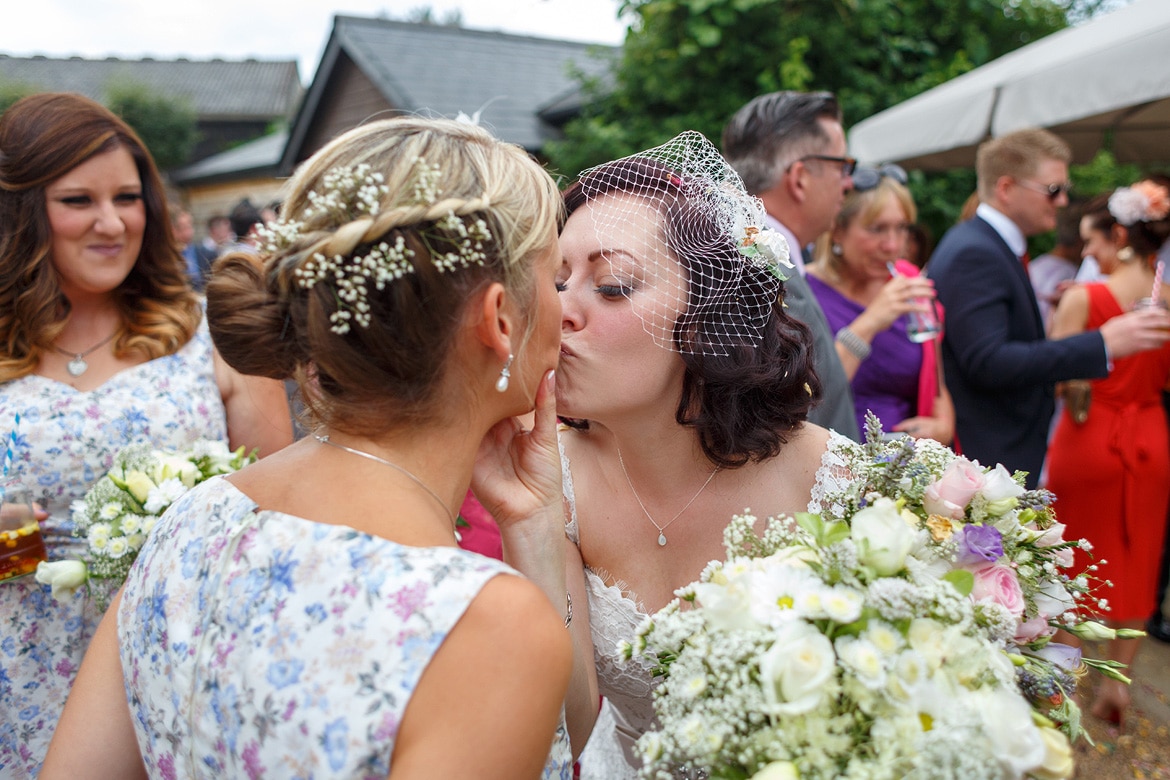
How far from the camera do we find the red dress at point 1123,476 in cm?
446

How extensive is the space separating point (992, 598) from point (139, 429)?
8.32 ft

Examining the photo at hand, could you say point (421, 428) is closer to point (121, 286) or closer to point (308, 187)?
point (308, 187)

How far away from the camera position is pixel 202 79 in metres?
46.9

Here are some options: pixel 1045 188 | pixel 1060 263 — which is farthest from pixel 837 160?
pixel 1060 263

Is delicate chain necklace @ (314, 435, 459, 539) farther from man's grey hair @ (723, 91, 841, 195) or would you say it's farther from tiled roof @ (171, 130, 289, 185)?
tiled roof @ (171, 130, 289, 185)

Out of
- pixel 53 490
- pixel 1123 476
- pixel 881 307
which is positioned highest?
pixel 881 307

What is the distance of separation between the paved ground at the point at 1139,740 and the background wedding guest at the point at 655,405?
286 centimetres

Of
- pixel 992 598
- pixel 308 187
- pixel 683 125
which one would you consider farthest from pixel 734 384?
pixel 683 125

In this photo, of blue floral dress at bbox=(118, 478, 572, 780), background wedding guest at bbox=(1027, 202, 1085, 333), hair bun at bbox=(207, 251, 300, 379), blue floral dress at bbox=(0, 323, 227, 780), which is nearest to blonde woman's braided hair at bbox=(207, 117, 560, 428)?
hair bun at bbox=(207, 251, 300, 379)

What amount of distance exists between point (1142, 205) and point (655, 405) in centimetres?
399

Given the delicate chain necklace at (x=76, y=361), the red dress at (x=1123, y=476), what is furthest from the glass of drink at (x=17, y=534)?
the red dress at (x=1123, y=476)

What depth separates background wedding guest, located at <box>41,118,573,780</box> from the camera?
3.69ft

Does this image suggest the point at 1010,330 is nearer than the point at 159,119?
Yes

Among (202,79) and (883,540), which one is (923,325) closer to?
(883,540)
